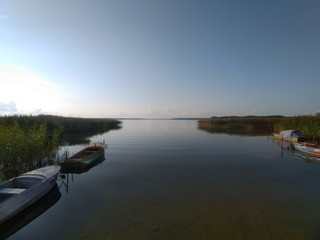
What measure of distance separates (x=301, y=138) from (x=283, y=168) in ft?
41.2

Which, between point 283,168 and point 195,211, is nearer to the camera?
point 195,211

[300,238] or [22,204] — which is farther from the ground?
[22,204]

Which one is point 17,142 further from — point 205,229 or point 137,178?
point 205,229

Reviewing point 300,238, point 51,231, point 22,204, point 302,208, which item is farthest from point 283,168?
point 22,204

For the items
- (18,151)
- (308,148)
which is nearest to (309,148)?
(308,148)

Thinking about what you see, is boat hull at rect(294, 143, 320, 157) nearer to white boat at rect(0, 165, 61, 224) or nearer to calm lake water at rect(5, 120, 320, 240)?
calm lake water at rect(5, 120, 320, 240)

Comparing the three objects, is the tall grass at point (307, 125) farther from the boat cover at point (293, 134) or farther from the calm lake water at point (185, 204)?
the calm lake water at point (185, 204)

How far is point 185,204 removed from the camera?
9.41 meters

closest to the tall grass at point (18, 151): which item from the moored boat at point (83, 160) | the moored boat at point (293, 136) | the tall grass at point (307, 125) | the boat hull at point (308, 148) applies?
the moored boat at point (83, 160)

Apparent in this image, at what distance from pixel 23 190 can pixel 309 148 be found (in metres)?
24.1

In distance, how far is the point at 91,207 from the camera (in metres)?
9.25

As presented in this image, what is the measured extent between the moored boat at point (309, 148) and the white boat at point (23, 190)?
2227 centimetres

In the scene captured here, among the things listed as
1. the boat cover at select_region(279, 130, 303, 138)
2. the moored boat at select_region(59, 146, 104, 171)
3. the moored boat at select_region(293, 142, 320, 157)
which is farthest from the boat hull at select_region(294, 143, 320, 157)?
the moored boat at select_region(59, 146, 104, 171)

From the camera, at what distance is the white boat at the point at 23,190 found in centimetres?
761
